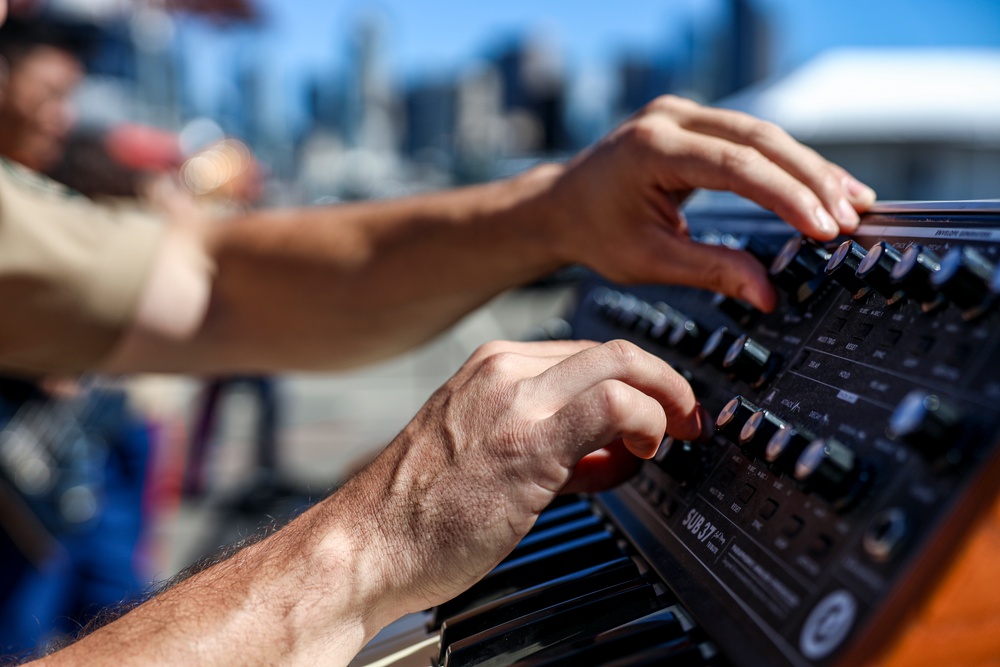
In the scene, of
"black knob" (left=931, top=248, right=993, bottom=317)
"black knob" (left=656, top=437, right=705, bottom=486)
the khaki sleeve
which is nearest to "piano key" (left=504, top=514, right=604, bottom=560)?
"black knob" (left=656, top=437, right=705, bottom=486)

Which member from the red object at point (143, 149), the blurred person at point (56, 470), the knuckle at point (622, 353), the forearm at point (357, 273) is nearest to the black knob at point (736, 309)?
the knuckle at point (622, 353)

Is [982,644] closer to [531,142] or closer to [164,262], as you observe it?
[164,262]

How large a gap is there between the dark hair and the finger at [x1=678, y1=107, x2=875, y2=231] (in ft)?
9.61

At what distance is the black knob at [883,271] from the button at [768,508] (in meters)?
0.19

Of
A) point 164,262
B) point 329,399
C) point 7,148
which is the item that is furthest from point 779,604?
point 329,399

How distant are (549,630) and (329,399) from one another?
6520mm

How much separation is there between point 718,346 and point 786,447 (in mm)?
220

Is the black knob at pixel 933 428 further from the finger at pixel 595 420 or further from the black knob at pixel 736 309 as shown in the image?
the black knob at pixel 736 309

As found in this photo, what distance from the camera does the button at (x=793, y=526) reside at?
0.55 m

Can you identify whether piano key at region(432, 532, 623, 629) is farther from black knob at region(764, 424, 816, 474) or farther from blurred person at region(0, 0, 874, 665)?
black knob at region(764, 424, 816, 474)

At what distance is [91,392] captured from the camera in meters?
2.80

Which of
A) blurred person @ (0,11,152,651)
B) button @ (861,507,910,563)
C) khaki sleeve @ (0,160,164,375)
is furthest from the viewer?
blurred person @ (0,11,152,651)

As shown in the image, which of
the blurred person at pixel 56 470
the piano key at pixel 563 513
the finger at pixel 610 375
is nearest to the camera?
the finger at pixel 610 375

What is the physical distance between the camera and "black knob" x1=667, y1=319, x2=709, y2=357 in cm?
83
